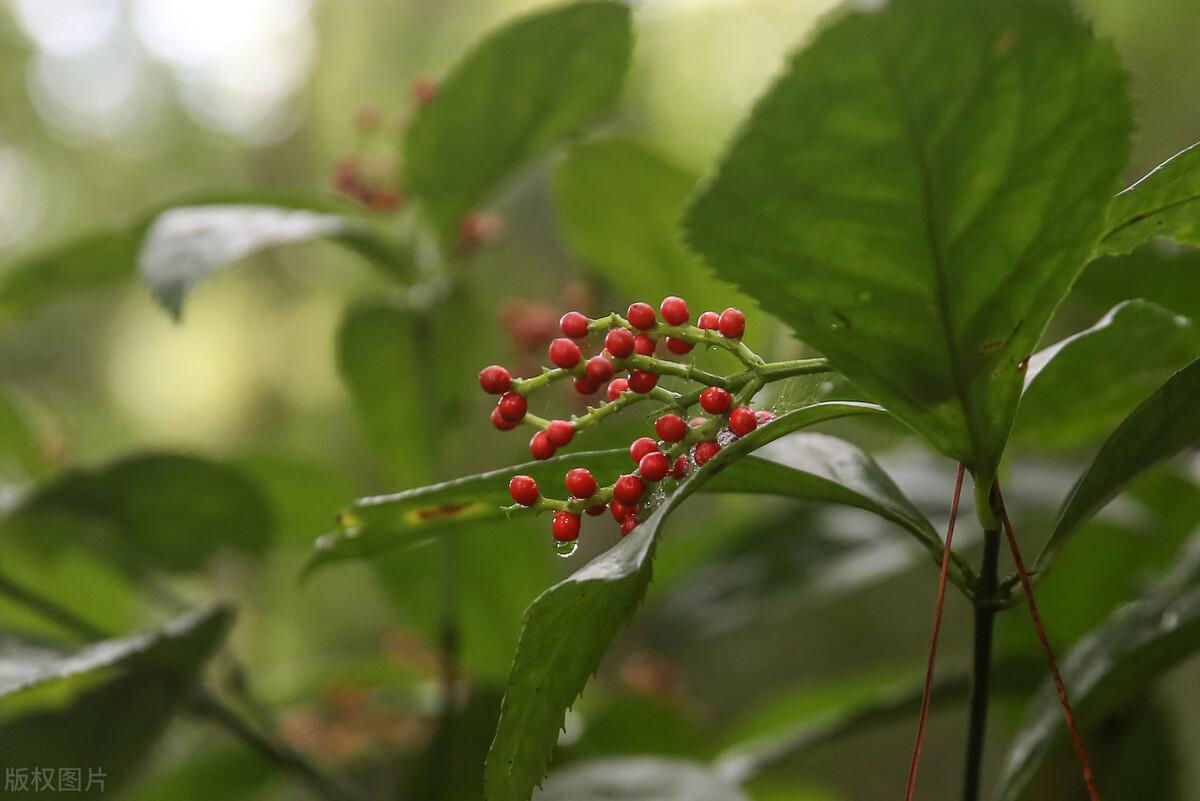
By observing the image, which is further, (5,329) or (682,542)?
(5,329)

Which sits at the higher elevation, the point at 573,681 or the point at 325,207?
the point at 325,207

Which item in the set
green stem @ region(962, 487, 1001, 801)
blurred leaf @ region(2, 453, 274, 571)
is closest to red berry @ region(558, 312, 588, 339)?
green stem @ region(962, 487, 1001, 801)

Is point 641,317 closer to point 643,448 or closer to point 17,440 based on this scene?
point 643,448

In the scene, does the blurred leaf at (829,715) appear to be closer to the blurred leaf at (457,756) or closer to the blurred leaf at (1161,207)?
the blurred leaf at (457,756)

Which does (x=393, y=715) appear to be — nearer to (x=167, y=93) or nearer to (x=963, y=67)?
(x=963, y=67)

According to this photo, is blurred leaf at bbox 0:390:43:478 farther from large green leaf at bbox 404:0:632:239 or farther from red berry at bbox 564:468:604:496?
red berry at bbox 564:468:604:496

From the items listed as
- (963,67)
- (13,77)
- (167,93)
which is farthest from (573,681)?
(13,77)

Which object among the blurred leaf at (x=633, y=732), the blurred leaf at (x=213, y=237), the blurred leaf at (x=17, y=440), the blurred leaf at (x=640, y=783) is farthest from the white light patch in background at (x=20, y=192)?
the blurred leaf at (x=640, y=783)
